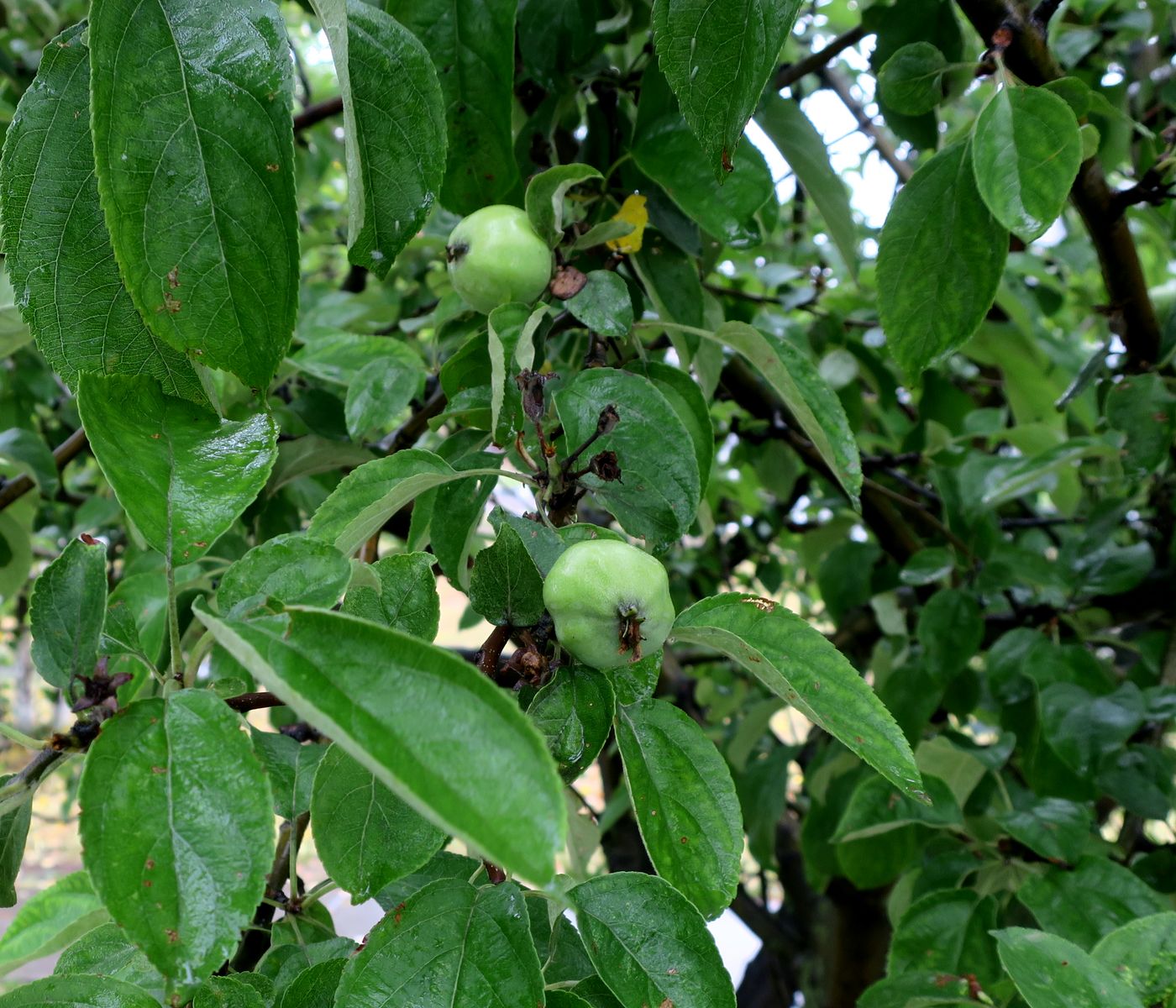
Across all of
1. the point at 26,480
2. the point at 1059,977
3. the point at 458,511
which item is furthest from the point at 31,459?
the point at 1059,977

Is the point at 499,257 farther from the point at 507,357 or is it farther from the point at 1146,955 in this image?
the point at 1146,955

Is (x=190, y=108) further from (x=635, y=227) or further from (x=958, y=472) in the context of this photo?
(x=958, y=472)

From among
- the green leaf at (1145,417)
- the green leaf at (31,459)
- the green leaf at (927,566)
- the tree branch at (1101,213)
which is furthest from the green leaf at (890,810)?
the green leaf at (31,459)

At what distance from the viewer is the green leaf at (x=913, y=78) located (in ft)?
2.22

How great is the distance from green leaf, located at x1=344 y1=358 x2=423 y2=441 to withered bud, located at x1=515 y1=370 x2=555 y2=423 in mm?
240

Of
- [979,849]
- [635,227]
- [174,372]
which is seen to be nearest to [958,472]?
[979,849]

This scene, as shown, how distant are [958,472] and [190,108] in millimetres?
908

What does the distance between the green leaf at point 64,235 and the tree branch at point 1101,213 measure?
1.64 ft

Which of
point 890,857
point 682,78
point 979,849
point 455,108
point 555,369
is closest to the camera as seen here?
point 682,78

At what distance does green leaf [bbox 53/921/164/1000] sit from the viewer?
441mm

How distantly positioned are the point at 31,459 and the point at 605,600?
636 mm

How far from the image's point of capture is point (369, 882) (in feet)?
1.28

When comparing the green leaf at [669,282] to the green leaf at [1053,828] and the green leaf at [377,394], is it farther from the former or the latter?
the green leaf at [1053,828]

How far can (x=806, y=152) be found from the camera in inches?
28.4
